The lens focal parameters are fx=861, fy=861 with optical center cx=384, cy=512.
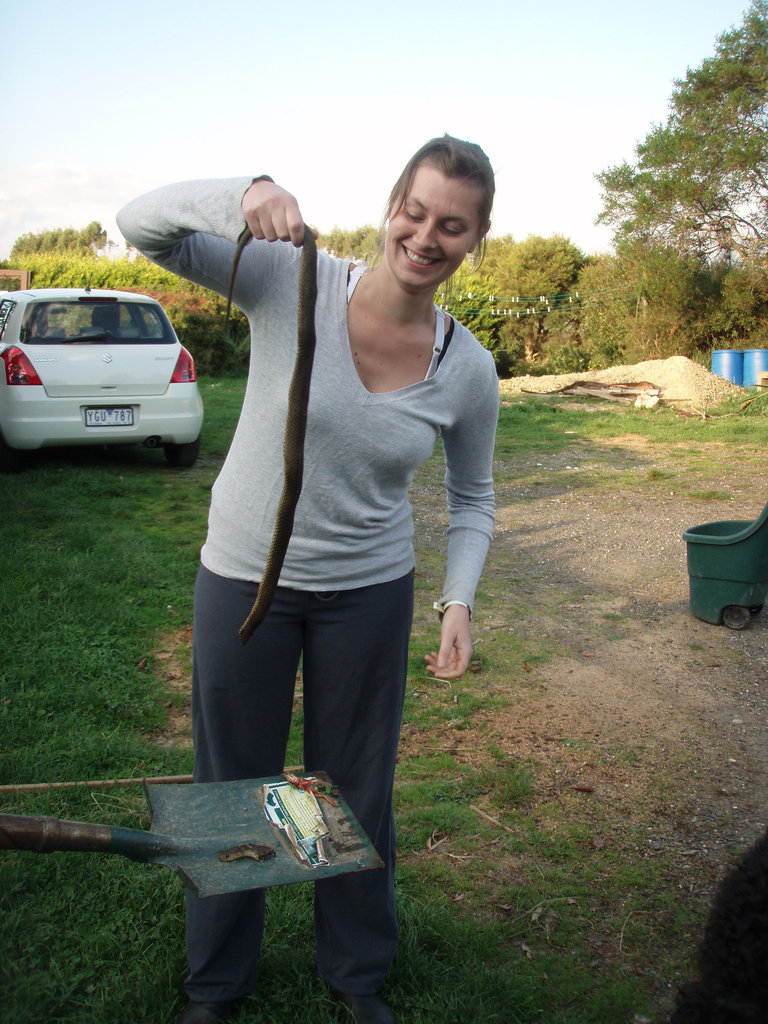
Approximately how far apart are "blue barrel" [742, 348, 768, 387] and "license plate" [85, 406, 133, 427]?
19.2 metres

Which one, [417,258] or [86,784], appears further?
[86,784]

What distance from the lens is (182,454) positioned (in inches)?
368

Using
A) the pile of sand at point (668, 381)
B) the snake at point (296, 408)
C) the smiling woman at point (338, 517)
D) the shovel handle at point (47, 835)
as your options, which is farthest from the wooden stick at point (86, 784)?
the pile of sand at point (668, 381)

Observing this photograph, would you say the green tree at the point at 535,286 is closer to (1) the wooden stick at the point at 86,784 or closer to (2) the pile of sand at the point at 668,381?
(2) the pile of sand at the point at 668,381

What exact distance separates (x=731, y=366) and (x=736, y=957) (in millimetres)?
24412

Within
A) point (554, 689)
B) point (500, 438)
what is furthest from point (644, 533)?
point (500, 438)

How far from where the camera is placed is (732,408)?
734 inches

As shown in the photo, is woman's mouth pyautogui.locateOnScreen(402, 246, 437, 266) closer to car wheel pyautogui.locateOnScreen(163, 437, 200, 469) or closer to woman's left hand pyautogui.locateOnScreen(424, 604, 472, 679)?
woman's left hand pyautogui.locateOnScreen(424, 604, 472, 679)

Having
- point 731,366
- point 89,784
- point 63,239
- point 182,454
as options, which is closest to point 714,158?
point 731,366

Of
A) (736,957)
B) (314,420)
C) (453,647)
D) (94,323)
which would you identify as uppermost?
(94,323)

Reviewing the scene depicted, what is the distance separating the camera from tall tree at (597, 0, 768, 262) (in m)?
27.8

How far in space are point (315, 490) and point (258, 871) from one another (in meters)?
0.81

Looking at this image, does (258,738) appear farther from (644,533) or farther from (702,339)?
(702,339)

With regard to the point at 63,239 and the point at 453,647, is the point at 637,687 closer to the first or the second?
the point at 453,647
